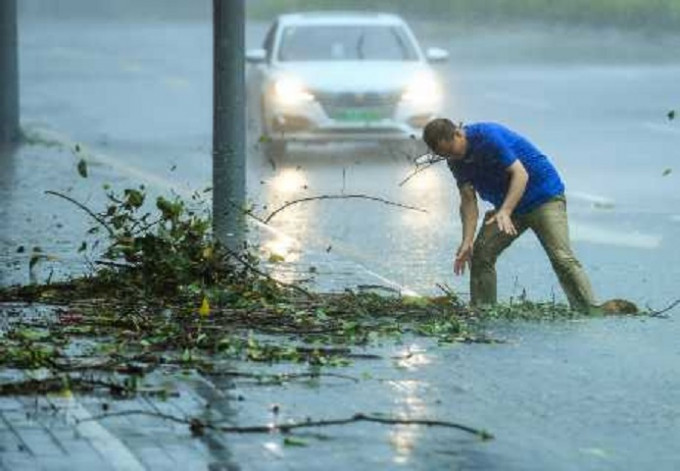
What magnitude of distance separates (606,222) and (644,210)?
831 mm

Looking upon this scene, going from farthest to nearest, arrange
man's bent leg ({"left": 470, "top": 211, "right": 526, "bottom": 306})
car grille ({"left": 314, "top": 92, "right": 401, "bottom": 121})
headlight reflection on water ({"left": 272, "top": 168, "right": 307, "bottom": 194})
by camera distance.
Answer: car grille ({"left": 314, "top": 92, "right": 401, "bottom": 121})
headlight reflection on water ({"left": 272, "top": 168, "right": 307, "bottom": 194})
man's bent leg ({"left": 470, "top": 211, "right": 526, "bottom": 306})

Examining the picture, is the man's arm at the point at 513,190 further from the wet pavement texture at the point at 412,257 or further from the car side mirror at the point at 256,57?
the car side mirror at the point at 256,57

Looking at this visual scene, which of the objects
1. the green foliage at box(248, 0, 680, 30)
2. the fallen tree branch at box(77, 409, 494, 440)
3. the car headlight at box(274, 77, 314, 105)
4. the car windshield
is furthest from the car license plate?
the green foliage at box(248, 0, 680, 30)

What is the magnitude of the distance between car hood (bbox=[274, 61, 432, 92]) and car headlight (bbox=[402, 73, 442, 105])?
69 mm

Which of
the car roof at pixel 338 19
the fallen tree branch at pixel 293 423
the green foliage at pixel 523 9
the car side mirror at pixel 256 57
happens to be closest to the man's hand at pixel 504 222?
the fallen tree branch at pixel 293 423

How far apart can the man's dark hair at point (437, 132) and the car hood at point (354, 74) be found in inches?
480

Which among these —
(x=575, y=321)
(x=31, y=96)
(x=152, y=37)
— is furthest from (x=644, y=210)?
(x=152, y=37)

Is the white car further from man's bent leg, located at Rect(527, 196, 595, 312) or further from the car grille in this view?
man's bent leg, located at Rect(527, 196, 595, 312)

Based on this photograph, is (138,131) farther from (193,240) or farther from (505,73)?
(193,240)

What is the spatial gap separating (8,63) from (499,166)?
39.5 ft

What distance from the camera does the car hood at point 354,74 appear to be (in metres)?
24.3

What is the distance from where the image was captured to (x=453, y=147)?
1218 cm

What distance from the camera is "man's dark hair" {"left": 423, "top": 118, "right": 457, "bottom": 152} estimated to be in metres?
12.1

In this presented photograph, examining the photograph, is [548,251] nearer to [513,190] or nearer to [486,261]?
[486,261]
